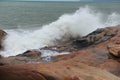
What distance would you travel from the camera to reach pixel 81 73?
7.19 m

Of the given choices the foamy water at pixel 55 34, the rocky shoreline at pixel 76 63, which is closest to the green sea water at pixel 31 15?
the foamy water at pixel 55 34

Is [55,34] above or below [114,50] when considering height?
below

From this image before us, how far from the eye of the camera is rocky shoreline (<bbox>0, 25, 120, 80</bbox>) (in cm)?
581

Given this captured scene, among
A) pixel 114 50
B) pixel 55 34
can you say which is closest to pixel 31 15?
pixel 55 34

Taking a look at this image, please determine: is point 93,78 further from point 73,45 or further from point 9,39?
point 9,39

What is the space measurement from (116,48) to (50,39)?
1120cm

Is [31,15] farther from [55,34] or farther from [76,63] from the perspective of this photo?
[76,63]

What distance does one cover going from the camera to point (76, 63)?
26.3ft

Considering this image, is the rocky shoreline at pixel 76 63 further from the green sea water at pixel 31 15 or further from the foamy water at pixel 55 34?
the green sea water at pixel 31 15

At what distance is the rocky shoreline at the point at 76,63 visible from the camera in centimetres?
581

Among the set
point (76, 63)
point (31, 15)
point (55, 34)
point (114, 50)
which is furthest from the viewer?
point (31, 15)

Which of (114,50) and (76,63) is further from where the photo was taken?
(114,50)

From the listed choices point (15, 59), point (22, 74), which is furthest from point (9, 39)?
point (22, 74)

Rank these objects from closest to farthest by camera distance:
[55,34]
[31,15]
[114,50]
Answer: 1. [114,50]
2. [55,34]
3. [31,15]
